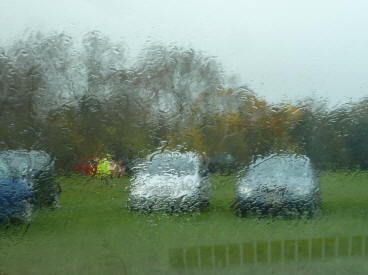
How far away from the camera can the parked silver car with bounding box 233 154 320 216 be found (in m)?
3.92

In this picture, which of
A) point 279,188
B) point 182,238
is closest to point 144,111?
point 182,238

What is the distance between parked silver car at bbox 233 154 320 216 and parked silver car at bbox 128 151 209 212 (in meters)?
0.34

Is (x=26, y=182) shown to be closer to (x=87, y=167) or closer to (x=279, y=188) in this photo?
(x=87, y=167)

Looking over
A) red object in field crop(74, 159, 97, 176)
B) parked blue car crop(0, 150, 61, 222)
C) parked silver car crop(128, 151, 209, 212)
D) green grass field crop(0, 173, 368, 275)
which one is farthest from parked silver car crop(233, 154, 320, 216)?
parked blue car crop(0, 150, 61, 222)

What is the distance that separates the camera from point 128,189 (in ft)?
12.4

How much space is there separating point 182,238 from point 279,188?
0.90m

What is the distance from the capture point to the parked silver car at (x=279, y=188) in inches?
154

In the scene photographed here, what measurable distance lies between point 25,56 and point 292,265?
273cm

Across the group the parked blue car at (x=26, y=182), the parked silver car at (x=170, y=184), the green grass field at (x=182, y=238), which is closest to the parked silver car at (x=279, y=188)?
the green grass field at (x=182, y=238)

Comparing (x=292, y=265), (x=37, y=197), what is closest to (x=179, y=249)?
(x=292, y=265)

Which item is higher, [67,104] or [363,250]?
[67,104]

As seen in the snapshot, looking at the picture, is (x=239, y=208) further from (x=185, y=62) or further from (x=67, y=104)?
(x=67, y=104)

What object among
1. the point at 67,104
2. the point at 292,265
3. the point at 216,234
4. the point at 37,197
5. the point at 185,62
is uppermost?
the point at 185,62

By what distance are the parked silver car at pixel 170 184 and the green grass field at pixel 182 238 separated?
76mm
